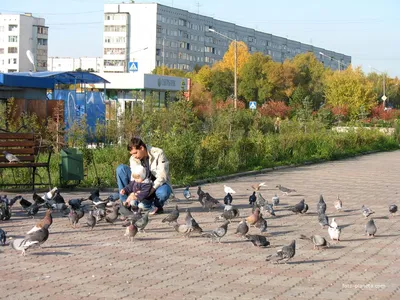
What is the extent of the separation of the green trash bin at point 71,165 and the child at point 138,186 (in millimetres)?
3030

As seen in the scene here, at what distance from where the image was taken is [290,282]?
7457 millimetres

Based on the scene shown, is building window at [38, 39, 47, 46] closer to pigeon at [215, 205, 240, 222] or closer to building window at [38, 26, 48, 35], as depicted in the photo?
building window at [38, 26, 48, 35]

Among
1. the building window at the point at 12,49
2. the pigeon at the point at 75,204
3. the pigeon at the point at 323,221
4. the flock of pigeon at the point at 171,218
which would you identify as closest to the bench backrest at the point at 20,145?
the flock of pigeon at the point at 171,218

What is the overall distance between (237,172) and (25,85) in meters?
14.5

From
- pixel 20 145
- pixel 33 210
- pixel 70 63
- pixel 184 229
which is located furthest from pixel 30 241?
pixel 70 63

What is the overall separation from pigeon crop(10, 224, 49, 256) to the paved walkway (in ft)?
0.44

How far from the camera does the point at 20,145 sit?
46.1 feet

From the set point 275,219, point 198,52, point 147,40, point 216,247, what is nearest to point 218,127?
point 275,219

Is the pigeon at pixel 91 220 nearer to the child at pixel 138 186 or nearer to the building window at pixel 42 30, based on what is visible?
the child at pixel 138 186

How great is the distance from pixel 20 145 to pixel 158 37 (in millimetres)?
94831

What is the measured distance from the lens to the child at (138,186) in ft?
38.3

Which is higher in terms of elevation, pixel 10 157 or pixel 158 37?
pixel 158 37

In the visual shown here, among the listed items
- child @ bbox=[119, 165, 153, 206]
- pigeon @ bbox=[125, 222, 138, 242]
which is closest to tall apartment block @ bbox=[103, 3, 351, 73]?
child @ bbox=[119, 165, 153, 206]

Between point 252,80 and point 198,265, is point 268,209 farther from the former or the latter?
point 252,80
